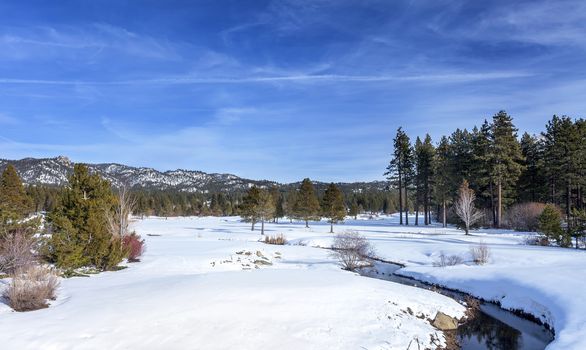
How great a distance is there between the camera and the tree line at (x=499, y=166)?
46.0 metres

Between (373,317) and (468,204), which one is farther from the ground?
(468,204)

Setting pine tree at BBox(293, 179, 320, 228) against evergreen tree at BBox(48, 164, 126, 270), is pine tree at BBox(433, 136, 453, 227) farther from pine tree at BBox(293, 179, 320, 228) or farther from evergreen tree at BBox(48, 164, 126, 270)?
evergreen tree at BBox(48, 164, 126, 270)

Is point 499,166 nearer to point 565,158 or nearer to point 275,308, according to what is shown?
point 565,158

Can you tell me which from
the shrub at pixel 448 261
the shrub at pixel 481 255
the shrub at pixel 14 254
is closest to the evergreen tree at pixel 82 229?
the shrub at pixel 14 254

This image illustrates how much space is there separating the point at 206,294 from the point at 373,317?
5857 mm

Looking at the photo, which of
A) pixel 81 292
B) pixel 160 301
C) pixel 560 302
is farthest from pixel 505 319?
pixel 81 292

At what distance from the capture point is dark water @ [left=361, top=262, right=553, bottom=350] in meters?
13.5

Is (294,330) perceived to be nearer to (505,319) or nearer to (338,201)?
(505,319)

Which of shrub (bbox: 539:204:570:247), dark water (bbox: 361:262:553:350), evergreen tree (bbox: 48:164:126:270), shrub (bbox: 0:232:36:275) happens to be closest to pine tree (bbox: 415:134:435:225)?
shrub (bbox: 539:204:570:247)

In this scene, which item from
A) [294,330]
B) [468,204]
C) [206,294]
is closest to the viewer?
[294,330]

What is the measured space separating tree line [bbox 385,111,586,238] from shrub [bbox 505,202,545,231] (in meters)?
1.70

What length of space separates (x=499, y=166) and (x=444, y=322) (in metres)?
37.0

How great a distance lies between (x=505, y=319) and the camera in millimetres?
16438

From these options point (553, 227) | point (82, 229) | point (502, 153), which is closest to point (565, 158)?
point (502, 153)
